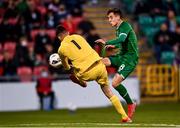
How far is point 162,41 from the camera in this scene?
98.5ft

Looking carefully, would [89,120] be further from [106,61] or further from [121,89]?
[106,61]

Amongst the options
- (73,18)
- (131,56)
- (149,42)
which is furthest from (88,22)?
(131,56)

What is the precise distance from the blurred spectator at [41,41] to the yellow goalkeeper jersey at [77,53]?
36.5ft

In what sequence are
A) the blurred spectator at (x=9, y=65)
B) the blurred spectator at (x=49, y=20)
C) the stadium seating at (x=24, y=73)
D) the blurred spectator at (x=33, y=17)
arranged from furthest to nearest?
the blurred spectator at (x=49, y=20)
the blurred spectator at (x=33, y=17)
the blurred spectator at (x=9, y=65)
the stadium seating at (x=24, y=73)

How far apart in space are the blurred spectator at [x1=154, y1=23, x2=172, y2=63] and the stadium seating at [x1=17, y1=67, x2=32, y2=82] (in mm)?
5850

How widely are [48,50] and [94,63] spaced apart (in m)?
11.2

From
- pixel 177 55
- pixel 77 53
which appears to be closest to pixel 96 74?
pixel 77 53

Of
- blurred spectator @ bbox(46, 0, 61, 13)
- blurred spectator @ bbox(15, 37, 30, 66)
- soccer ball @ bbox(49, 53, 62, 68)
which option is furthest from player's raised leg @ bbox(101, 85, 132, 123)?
blurred spectator @ bbox(46, 0, 61, 13)

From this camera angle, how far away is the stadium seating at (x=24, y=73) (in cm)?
2550

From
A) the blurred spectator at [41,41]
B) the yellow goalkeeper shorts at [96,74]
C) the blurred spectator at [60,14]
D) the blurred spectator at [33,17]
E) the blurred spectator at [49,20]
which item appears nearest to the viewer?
the yellow goalkeeper shorts at [96,74]

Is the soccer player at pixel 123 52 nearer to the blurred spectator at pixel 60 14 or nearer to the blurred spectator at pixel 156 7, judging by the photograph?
the blurred spectator at pixel 60 14

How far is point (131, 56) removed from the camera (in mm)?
16812

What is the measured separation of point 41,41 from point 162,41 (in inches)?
202

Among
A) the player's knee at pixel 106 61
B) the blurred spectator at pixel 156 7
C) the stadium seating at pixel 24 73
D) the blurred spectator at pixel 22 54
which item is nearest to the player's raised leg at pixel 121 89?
the player's knee at pixel 106 61
